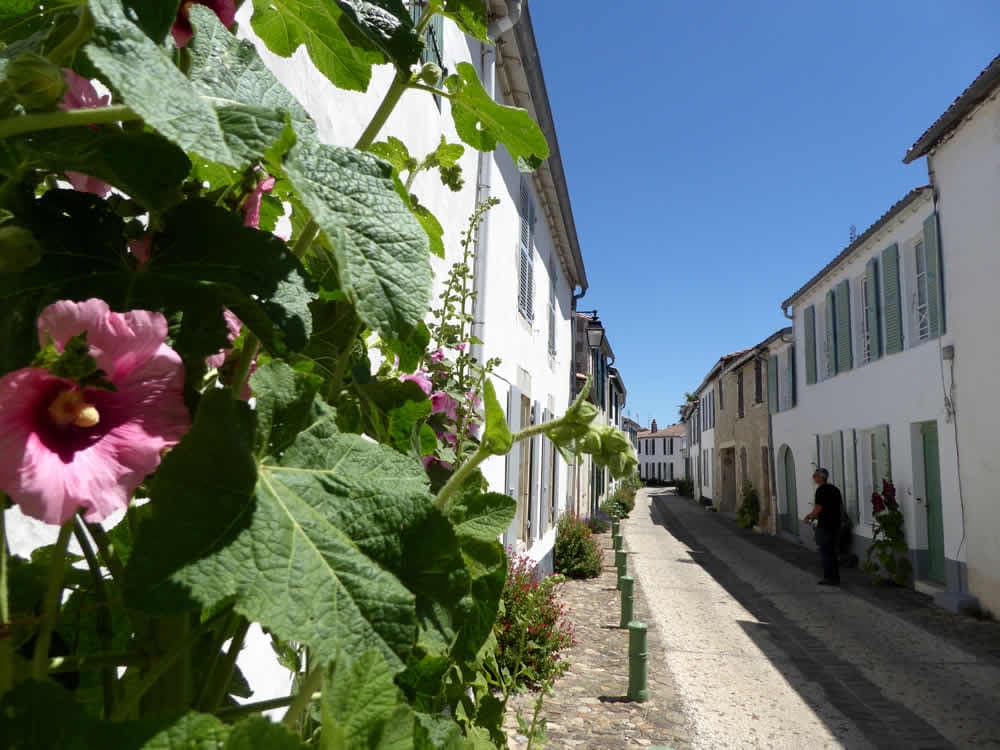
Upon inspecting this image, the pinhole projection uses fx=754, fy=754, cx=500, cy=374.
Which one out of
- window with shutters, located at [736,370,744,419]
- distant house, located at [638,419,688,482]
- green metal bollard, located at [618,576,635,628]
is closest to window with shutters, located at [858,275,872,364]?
green metal bollard, located at [618,576,635,628]

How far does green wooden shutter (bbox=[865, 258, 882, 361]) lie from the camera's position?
12580 millimetres

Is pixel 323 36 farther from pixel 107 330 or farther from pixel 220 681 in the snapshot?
pixel 220 681

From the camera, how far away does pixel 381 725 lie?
18.9 inches

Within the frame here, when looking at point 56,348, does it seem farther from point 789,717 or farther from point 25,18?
point 789,717

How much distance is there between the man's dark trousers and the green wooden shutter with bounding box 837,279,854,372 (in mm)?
3778

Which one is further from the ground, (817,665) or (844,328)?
(844,328)

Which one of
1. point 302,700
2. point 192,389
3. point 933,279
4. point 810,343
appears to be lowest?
point 302,700

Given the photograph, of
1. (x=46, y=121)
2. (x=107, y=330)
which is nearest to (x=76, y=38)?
→ (x=46, y=121)

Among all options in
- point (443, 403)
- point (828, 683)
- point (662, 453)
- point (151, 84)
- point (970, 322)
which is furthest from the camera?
point (662, 453)

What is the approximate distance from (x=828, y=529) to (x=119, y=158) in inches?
512

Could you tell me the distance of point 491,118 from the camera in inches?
33.6

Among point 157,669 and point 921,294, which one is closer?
point 157,669

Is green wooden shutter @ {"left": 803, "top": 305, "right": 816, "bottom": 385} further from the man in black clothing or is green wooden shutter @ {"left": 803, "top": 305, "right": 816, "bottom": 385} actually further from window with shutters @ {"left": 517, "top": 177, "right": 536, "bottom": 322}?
window with shutters @ {"left": 517, "top": 177, "right": 536, "bottom": 322}

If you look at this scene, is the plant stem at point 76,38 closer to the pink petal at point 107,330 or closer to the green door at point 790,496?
the pink petal at point 107,330
